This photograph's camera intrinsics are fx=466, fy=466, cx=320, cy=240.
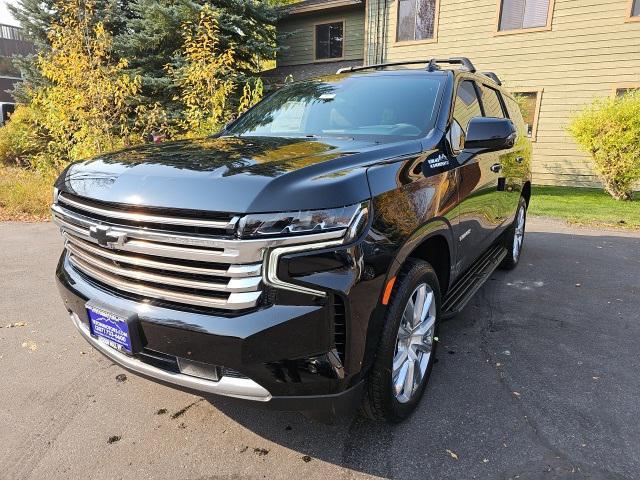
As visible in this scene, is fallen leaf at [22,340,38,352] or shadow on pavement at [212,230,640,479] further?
fallen leaf at [22,340,38,352]

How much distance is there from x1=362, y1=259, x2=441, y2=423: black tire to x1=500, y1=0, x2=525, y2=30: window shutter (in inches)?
512

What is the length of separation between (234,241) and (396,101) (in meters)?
1.94

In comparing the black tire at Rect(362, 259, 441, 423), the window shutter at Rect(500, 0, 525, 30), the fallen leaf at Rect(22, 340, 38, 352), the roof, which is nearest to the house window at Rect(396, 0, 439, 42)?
the roof

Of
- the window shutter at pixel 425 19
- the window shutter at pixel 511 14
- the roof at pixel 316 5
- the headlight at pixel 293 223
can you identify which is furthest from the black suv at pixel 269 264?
the roof at pixel 316 5

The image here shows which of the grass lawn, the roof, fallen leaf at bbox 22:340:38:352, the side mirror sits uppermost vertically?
the roof

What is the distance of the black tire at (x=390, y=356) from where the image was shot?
213 centimetres

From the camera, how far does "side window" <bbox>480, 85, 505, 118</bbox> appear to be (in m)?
4.05

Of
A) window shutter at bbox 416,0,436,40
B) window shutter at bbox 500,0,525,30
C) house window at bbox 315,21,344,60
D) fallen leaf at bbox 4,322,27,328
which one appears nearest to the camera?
fallen leaf at bbox 4,322,27,328

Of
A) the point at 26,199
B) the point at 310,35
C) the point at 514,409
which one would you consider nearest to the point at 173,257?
the point at 514,409

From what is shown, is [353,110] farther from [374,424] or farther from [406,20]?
[406,20]

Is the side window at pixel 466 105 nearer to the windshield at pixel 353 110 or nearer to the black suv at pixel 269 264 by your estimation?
the windshield at pixel 353 110

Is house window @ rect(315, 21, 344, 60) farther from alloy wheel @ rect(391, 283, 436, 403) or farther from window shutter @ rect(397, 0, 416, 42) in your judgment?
alloy wheel @ rect(391, 283, 436, 403)

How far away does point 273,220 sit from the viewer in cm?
178

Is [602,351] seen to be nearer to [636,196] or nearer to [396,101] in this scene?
[396,101]
